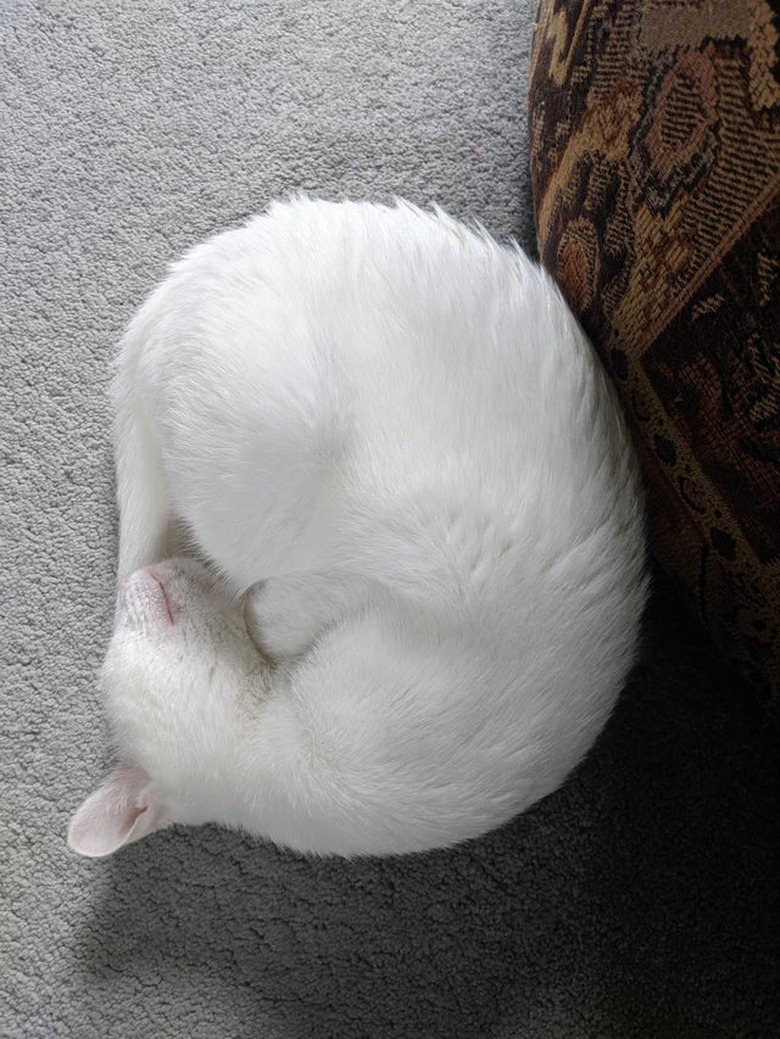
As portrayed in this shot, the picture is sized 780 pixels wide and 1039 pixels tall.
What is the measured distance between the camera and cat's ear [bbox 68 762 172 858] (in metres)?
0.98

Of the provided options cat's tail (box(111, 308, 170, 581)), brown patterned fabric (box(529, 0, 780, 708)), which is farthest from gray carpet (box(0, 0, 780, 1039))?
brown patterned fabric (box(529, 0, 780, 708))

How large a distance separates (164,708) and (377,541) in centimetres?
33

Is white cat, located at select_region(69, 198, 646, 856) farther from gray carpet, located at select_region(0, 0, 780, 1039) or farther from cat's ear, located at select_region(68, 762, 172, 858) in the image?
gray carpet, located at select_region(0, 0, 780, 1039)

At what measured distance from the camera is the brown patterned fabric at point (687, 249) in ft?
2.11

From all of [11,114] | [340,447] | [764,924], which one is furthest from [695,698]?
[11,114]

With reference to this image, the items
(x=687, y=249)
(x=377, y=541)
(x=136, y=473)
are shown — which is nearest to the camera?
(x=687, y=249)

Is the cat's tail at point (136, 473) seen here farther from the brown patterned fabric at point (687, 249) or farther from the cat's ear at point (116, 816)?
the brown patterned fabric at point (687, 249)

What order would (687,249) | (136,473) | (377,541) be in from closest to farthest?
(687,249) < (377,541) < (136,473)

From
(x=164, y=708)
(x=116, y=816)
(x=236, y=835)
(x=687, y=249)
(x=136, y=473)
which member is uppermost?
(x=687, y=249)

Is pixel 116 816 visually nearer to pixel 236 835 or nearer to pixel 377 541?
pixel 236 835

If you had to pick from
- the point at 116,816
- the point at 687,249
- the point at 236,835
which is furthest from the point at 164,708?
the point at 687,249

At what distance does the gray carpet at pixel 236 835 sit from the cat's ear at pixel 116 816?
0.53 ft

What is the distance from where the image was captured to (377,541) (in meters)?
0.93

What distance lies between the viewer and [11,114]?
4.53ft
